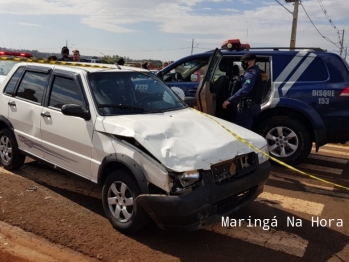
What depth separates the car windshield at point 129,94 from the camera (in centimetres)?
437

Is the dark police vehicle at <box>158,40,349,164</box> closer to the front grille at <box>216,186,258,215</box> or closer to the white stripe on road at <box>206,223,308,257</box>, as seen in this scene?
the front grille at <box>216,186,258,215</box>

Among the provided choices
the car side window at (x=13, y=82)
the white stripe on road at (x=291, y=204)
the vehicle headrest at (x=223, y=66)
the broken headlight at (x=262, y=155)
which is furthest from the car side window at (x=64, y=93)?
the vehicle headrest at (x=223, y=66)

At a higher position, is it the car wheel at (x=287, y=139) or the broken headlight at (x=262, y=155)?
the broken headlight at (x=262, y=155)

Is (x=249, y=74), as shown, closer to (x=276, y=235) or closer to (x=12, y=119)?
(x=276, y=235)

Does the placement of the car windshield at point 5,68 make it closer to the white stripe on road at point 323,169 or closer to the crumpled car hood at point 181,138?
the crumpled car hood at point 181,138

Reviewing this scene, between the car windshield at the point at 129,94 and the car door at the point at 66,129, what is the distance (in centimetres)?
20

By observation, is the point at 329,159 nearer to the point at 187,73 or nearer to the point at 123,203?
the point at 187,73

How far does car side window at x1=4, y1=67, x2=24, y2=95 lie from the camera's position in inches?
221

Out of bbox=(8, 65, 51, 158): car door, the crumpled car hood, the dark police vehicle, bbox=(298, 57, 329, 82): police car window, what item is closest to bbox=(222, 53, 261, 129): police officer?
the dark police vehicle

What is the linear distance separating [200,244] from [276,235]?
34.7 inches

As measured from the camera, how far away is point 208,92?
6.42 metres

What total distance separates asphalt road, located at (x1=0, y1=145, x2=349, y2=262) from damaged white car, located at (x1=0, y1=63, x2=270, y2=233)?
302 millimetres

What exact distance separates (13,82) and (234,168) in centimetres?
374

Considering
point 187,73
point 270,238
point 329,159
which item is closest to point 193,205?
point 270,238
